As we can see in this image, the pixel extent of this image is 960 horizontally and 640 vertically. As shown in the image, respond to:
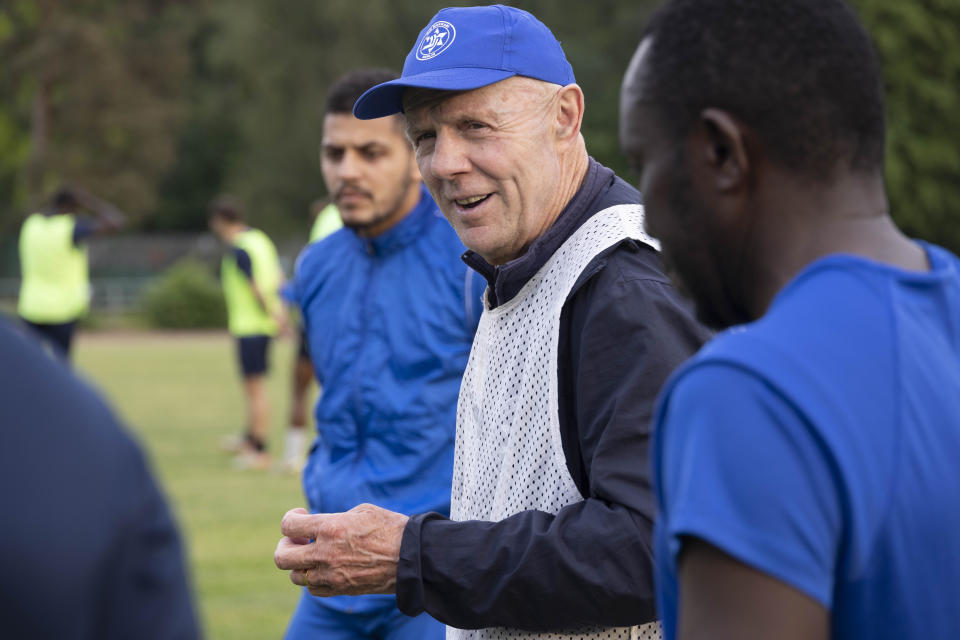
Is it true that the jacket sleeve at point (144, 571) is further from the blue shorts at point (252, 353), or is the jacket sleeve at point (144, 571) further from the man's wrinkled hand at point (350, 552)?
the blue shorts at point (252, 353)

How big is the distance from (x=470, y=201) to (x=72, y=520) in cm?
180

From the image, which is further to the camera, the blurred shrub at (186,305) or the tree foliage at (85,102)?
the tree foliage at (85,102)

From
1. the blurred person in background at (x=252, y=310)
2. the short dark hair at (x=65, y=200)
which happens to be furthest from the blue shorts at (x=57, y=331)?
the blurred person in background at (x=252, y=310)

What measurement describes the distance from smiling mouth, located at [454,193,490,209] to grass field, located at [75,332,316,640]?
917mm

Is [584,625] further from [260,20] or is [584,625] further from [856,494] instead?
[260,20]

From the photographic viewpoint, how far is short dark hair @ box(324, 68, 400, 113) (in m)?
4.70

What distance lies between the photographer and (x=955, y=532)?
1.43 meters

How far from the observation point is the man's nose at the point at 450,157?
2852mm

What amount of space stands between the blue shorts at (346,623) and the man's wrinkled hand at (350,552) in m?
1.20

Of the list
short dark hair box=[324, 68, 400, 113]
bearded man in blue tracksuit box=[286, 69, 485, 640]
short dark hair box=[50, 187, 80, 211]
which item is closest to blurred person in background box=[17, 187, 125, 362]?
short dark hair box=[50, 187, 80, 211]

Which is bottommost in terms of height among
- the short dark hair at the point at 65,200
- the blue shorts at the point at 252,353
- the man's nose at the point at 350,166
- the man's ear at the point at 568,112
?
the blue shorts at the point at 252,353

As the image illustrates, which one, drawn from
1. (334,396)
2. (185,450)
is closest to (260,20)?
(185,450)

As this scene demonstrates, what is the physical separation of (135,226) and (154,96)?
668cm

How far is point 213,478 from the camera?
11.9 meters
